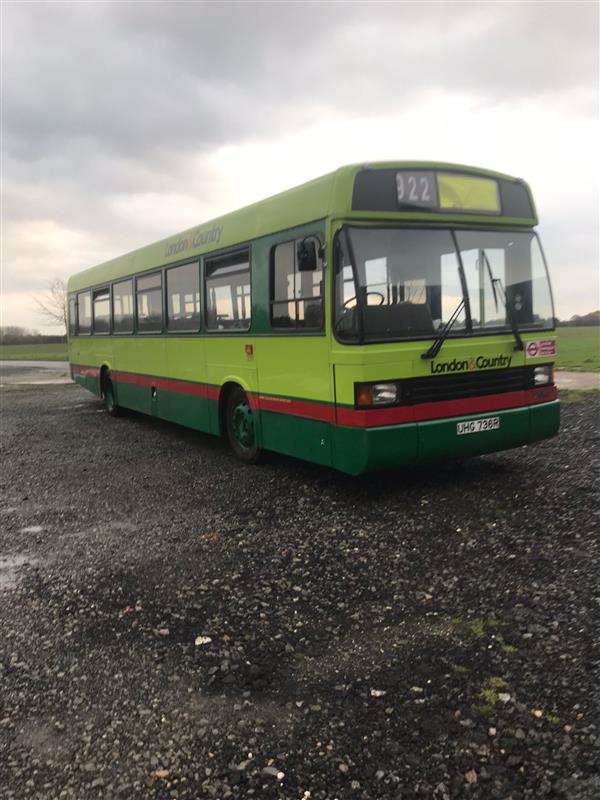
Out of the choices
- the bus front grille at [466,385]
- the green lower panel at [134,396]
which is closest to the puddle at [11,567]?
the bus front grille at [466,385]

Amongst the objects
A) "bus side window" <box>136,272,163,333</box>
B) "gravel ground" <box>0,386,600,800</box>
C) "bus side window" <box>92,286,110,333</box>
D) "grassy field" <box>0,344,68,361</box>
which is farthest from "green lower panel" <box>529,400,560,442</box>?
"grassy field" <box>0,344,68,361</box>

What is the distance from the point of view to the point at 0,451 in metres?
10.5

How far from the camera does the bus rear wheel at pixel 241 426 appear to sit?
8344mm

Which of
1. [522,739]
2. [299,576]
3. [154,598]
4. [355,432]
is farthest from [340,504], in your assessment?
[522,739]

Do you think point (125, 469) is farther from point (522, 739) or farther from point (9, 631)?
point (522, 739)

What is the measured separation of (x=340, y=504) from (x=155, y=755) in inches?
151

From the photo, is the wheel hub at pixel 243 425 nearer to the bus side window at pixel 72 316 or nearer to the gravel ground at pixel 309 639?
the gravel ground at pixel 309 639

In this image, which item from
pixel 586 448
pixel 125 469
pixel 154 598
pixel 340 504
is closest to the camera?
pixel 154 598

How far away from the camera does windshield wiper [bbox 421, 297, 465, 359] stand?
632 cm

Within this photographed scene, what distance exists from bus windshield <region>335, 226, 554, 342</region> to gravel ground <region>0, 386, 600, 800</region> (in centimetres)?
165

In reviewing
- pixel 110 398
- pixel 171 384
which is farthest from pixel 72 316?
pixel 171 384

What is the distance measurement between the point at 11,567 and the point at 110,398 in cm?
934

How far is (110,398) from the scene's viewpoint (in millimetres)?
14422

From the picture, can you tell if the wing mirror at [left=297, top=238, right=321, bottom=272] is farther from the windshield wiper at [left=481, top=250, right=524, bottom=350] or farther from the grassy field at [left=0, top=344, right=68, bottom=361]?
the grassy field at [left=0, top=344, right=68, bottom=361]
